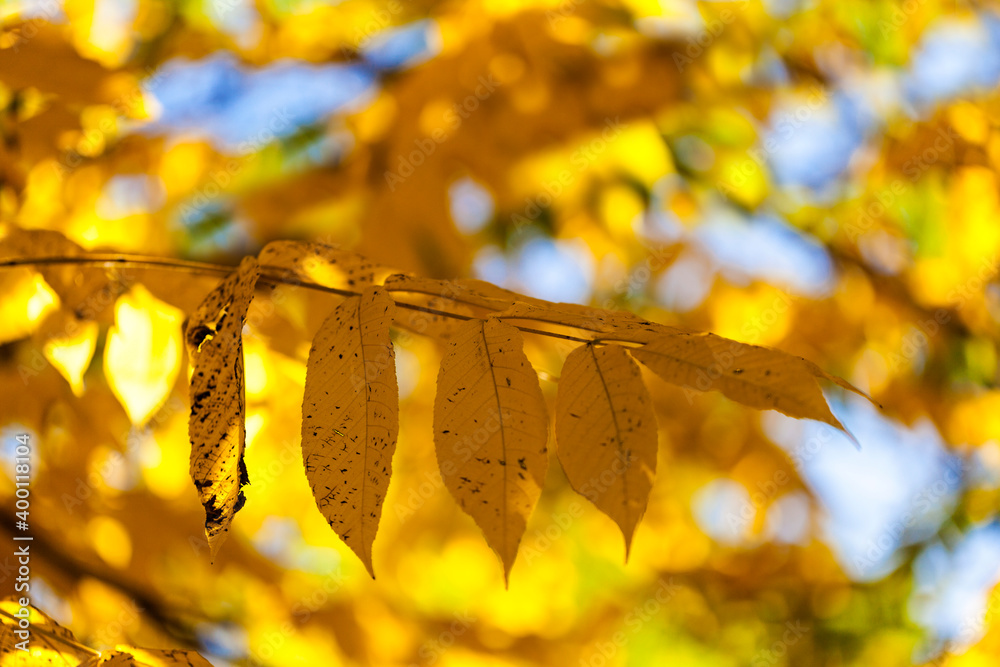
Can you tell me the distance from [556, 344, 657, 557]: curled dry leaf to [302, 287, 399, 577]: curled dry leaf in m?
0.11

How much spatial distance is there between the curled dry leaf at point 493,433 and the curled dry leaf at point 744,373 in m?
0.10

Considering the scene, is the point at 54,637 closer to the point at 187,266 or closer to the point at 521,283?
the point at 187,266

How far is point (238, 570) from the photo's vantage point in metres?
1.24

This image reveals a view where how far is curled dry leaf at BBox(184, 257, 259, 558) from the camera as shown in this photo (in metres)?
0.43

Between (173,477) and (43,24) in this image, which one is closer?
(43,24)

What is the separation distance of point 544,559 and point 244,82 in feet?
4.07

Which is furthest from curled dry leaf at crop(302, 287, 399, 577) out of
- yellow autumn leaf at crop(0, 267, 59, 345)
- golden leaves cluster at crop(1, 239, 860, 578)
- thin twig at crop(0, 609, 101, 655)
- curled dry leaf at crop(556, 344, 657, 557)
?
yellow autumn leaf at crop(0, 267, 59, 345)

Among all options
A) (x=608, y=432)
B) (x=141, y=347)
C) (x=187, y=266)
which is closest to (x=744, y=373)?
(x=608, y=432)

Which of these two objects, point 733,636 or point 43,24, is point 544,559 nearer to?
point 733,636

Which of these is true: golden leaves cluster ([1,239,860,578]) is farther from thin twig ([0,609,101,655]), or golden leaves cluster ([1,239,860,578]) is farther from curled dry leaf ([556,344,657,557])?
thin twig ([0,609,101,655])

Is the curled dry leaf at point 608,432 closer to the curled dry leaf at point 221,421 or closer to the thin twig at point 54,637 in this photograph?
the curled dry leaf at point 221,421

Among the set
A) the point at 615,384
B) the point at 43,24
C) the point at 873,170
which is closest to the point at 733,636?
the point at 873,170

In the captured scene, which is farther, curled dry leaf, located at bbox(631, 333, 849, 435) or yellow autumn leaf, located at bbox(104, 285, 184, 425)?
yellow autumn leaf, located at bbox(104, 285, 184, 425)

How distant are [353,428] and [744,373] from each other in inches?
9.9
